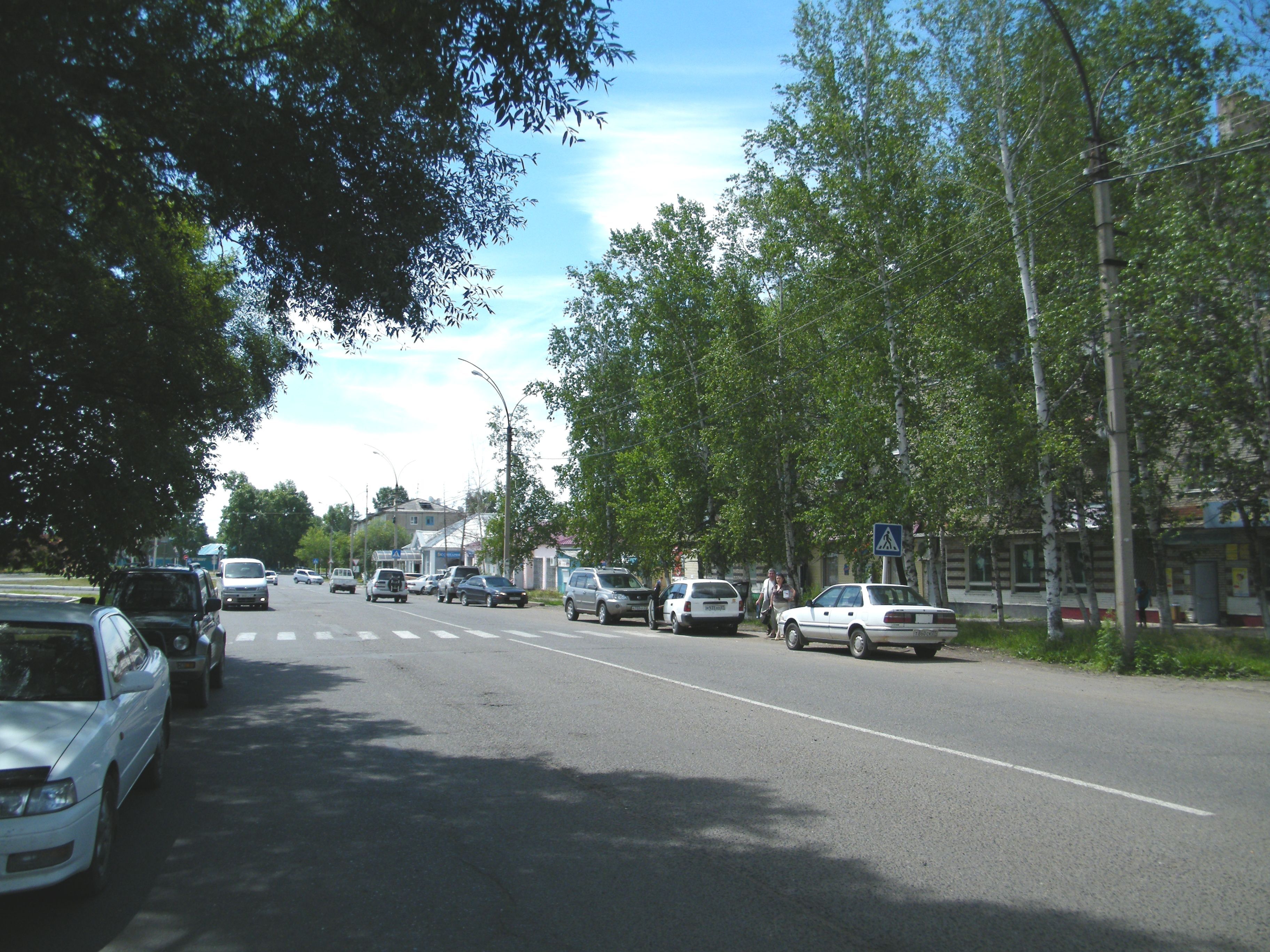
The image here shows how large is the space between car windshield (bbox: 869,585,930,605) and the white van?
25.1m

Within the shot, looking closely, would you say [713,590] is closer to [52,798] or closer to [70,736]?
[70,736]

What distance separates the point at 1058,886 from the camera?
4.87 m

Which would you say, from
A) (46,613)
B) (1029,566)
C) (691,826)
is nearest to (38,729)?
(46,613)

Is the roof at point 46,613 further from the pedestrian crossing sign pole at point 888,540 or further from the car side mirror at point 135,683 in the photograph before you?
the pedestrian crossing sign pole at point 888,540

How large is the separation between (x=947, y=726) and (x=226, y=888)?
24.0ft

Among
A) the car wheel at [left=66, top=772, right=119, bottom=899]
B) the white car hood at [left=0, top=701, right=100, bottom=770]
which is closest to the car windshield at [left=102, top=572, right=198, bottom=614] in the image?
the white car hood at [left=0, top=701, right=100, bottom=770]

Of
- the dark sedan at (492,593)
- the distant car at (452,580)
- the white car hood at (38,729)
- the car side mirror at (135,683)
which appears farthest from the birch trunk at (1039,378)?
the distant car at (452,580)

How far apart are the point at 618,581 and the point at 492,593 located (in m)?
11.8

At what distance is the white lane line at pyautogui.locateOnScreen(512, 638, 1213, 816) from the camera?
654cm

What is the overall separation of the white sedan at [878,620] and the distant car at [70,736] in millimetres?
13384

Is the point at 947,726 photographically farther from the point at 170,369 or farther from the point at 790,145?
the point at 790,145

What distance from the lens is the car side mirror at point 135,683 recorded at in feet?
19.2

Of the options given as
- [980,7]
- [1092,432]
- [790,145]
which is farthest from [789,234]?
[1092,432]

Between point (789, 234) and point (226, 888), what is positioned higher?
point (789, 234)
